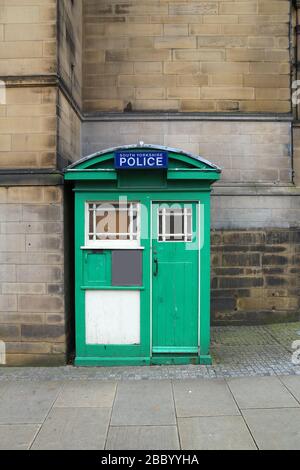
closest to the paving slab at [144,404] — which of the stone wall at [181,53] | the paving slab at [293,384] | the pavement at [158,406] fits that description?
the pavement at [158,406]

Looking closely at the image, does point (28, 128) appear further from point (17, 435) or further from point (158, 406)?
point (158, 406)

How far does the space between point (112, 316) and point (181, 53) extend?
515 centimetres

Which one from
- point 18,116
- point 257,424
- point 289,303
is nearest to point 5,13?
point 18,116

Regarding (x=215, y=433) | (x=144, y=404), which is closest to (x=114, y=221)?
(x=144, y=404)

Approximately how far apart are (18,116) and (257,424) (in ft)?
15.5

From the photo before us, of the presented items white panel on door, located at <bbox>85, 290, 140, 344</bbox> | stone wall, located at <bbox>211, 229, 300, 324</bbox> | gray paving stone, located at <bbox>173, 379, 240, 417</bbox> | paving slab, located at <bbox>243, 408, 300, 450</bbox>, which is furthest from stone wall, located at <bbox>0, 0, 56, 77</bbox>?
paving slab, located at <bbox>243, 408, 300, 450</bbox>

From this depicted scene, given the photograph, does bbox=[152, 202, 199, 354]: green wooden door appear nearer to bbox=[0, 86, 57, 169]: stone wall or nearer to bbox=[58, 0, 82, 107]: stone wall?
bbox=[0, 86, 57, 169]: stone wall

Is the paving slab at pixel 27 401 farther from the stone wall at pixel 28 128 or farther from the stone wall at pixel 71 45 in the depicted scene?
the stone wall at pixel 71 45

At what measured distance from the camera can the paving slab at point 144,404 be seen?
3.90m

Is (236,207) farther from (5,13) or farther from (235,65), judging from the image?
(5,13)

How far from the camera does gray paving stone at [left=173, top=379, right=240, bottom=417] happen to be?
4090 mm

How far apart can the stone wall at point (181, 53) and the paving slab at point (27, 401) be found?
16.6ft
